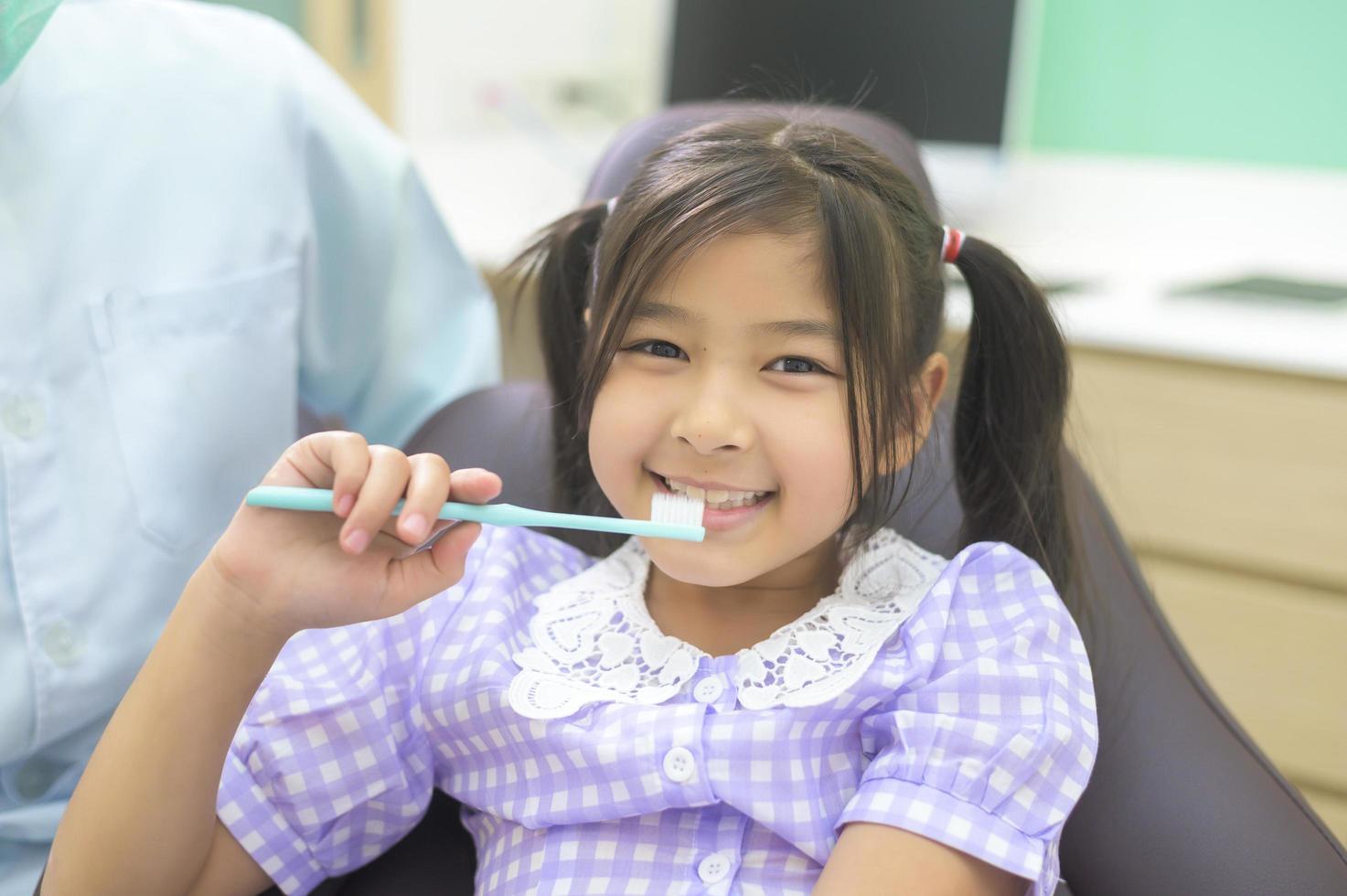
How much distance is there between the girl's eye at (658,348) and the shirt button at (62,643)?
1.29 feet

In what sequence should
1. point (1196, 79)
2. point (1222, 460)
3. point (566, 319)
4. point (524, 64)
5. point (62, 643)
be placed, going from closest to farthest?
point (62, 643) < point (566, 319) < point (1222, 460) < point (1196, 79) < point (524, 64)

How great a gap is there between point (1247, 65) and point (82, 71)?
57.8 inches

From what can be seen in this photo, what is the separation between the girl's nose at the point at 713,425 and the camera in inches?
27.2

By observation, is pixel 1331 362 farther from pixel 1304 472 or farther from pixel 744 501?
pixel 744 501

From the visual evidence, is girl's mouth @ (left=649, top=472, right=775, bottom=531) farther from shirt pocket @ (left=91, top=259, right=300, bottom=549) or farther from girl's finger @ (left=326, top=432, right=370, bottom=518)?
shirt pocket @ (left=91, top=259, right=300, bottom=549)

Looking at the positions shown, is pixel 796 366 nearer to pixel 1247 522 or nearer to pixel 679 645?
pixel 679 645

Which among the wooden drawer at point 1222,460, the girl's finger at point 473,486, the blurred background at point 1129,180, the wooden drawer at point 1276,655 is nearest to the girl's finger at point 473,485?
the girl's finger at point 473,486

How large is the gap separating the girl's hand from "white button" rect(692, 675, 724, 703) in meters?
0.16

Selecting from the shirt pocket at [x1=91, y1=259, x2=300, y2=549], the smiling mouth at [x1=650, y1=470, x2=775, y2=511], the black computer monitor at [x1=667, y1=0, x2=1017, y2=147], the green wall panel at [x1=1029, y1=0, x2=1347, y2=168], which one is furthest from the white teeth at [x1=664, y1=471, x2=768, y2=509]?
the green wall panel at [x1=1029, y1=0, x2=1347, y2=168]

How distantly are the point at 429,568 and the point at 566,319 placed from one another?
28 centimetres

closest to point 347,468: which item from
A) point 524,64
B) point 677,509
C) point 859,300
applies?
point 677,509

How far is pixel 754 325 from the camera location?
2.32 feet

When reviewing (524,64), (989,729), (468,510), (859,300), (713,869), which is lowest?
(713,869)

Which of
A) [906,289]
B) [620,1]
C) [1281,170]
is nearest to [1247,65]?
[1281,170]
